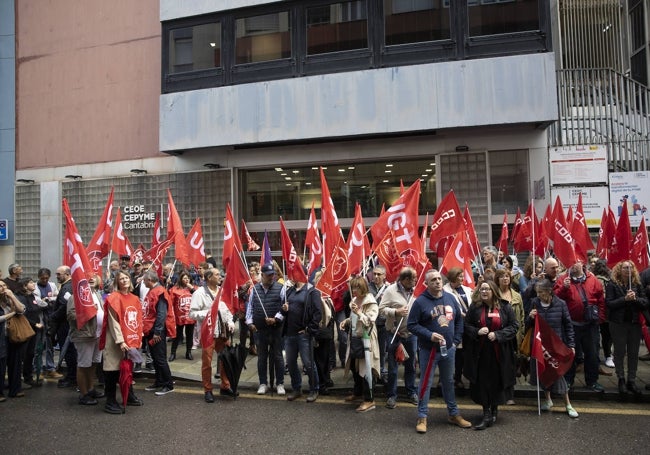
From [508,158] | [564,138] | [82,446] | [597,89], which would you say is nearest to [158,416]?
[82,446]

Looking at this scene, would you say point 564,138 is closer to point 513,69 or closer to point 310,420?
point 513,69

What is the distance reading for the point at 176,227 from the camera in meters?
10.9

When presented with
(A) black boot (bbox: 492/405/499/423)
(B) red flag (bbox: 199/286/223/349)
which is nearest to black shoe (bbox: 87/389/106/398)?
(B) red flag (bbox: 199/286/223/349)

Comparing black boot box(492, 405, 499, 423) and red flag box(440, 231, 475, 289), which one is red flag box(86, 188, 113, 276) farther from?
black boot box(492, 405, 499, 423)

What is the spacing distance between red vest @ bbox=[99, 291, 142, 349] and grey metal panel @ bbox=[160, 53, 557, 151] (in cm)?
873

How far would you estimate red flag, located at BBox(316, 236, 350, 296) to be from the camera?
782cm

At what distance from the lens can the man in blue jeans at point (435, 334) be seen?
6.38 m

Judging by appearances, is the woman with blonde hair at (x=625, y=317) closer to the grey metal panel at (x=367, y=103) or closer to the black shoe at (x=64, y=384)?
the grey metal panel at (x=367, y=103)

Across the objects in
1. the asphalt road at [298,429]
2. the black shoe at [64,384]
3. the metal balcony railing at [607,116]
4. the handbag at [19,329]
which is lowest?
the asphalt road at [298,429]

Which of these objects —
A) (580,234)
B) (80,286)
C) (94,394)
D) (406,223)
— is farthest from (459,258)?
(94,394)

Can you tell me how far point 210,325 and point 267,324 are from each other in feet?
2.70

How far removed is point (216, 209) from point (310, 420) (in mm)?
11004

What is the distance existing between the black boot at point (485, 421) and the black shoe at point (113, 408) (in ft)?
15.0

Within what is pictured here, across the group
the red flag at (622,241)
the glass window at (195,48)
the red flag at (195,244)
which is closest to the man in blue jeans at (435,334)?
the red flag at (622,241)
